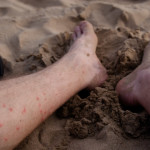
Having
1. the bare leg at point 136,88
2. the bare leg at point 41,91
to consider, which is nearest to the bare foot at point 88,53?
the bare leg at point 41,91

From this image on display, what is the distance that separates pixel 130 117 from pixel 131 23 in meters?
1.23

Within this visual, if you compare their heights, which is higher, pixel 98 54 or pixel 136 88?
pixel 136 88

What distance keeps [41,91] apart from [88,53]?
0.60m

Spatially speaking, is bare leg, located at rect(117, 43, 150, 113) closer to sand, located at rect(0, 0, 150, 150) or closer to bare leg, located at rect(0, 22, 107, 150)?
sand, located at rect(0, 0, 150, 150)

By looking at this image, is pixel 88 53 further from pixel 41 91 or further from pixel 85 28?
pixel 41 91

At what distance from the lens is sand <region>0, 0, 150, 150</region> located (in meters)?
1.08

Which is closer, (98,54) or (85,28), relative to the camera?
(98,54)

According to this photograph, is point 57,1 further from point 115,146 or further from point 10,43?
point 115,146

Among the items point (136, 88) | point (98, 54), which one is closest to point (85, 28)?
point (98, 54)

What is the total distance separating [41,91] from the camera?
3.88ft

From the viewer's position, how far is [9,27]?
206 centimetres

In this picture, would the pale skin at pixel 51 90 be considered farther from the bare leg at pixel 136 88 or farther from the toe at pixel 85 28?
the toe at pixel 85 28

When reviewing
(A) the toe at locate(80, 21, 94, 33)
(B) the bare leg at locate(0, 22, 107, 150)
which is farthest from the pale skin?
(A) the toe at locate(80, 21, 94, 33)

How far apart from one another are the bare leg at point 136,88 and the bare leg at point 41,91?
0.17m
